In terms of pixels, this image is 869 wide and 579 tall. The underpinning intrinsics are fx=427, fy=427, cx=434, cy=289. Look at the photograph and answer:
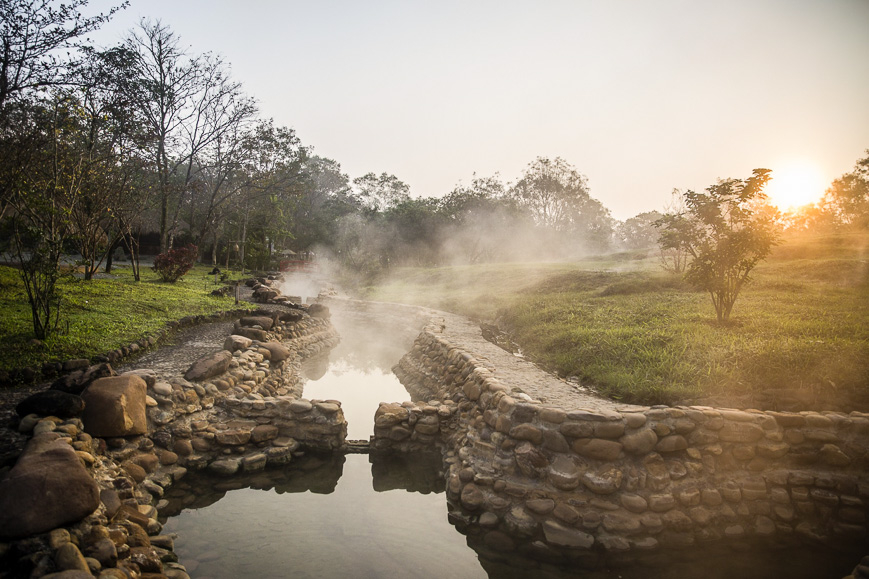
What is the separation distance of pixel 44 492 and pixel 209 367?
3720 mm

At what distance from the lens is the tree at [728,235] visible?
911cm

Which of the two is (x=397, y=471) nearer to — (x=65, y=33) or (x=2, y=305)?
(x=2, y=305)

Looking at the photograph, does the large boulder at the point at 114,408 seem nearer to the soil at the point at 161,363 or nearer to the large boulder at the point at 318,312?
the soil at the point at 161,363

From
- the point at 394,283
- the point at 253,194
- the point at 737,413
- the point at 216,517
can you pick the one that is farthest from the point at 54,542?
the point at 253,194

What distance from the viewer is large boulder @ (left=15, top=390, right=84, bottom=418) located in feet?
14.6

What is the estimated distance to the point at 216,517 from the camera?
4.68 m

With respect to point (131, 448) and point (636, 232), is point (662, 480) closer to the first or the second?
point (131, 448)

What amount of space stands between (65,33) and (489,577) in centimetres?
1540

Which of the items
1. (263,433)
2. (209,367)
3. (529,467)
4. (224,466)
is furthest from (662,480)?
(209,367)

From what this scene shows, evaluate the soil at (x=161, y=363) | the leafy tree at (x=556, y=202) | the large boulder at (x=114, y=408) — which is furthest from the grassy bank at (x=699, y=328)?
the leafy tree at (x=556, y=202)

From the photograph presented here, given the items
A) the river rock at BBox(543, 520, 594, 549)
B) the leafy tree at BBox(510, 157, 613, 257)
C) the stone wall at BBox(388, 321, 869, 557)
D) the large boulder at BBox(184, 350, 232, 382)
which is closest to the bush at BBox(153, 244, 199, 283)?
the large boulder at BBox(184, 350, 232, 382)

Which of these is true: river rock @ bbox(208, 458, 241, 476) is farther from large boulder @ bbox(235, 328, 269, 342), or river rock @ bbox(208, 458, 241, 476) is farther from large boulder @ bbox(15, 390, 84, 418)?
large boulder @ bbox(235, 328, 269, 342)

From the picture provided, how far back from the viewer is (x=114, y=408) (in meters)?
4.83

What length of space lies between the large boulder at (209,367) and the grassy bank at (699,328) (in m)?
6.04
